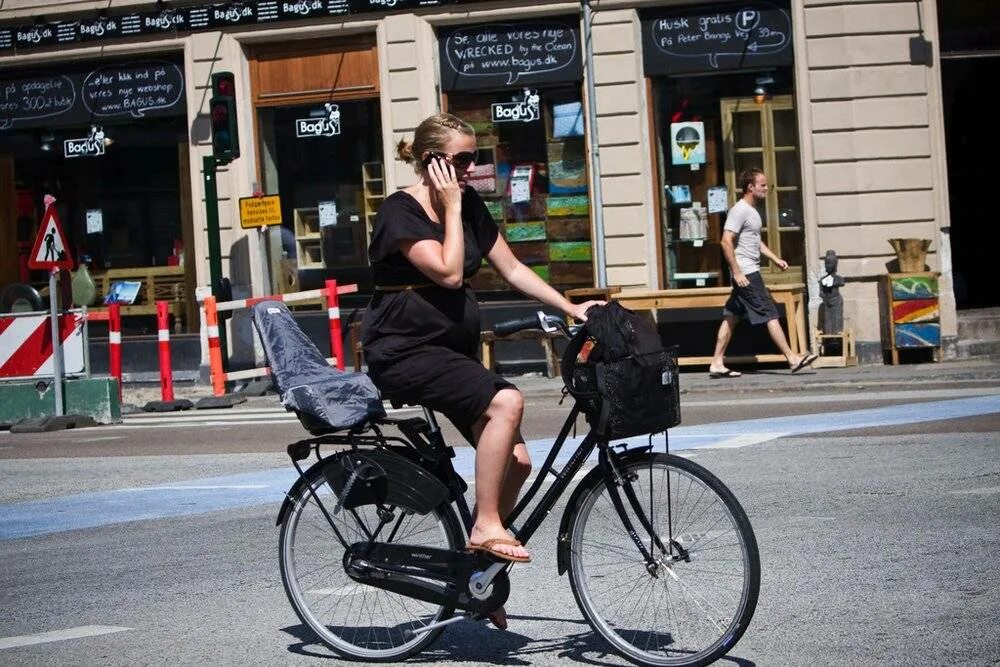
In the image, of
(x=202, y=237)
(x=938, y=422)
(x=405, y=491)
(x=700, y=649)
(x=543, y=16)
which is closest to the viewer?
(x=700, y=649)

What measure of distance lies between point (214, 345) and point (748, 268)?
5.94 meters

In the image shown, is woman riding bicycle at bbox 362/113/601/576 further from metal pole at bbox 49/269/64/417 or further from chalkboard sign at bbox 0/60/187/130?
chalkboard sign at bbox 0/60/187/130

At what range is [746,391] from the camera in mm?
15570

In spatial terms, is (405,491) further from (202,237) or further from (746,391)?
(202,237)

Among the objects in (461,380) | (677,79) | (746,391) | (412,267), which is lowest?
(746,391)

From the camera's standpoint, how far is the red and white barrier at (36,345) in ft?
53.4

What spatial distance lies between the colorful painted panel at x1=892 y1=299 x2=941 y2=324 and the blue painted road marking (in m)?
4.03

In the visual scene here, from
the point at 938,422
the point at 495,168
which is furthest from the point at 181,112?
the point at 938,422

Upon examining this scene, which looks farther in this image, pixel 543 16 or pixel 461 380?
pixel 543 16

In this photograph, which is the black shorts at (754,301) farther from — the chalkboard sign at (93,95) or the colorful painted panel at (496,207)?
the chalkboard sign at (93,95)

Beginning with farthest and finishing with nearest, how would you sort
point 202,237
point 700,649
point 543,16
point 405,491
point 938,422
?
point 202,237, point 543,16, point 938,422, point 405,491, point 700,649

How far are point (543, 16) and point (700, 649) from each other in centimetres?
1469

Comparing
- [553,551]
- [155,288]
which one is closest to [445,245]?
[553,551]

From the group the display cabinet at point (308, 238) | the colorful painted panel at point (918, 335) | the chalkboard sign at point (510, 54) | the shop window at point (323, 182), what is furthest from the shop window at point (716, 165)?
the display cabinet at point (308, 238)
